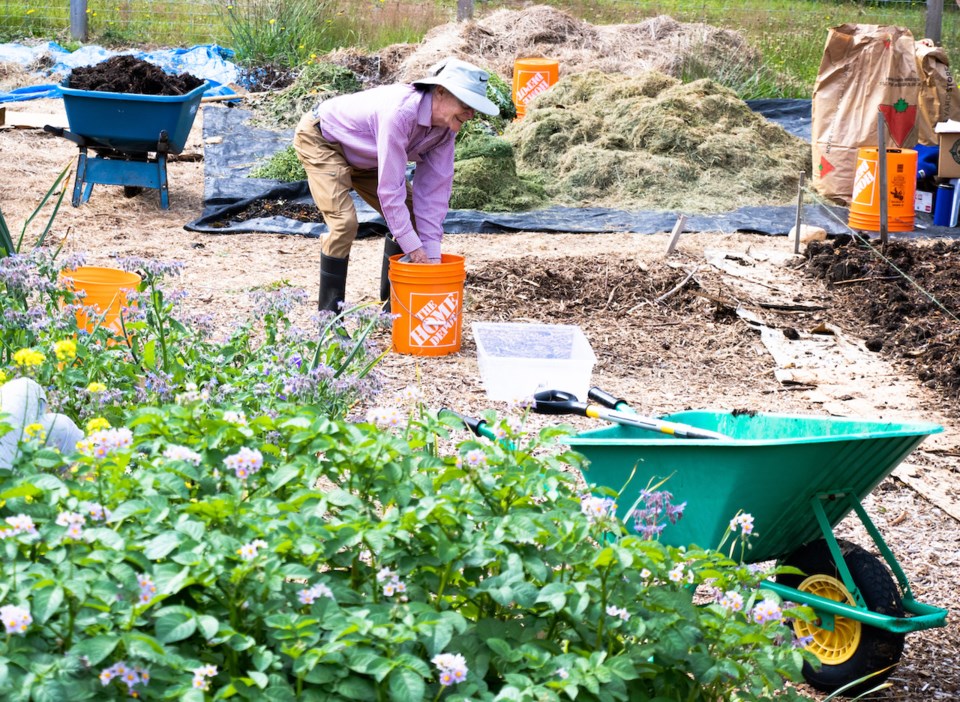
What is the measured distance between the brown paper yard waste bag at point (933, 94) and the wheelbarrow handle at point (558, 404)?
667 centimetres

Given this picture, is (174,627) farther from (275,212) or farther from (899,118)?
(899,118)

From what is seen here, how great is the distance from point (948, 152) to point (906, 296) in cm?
255

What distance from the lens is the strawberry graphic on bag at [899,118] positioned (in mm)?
8516

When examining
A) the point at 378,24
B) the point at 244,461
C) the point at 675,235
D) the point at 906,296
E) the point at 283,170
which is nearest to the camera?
the point at 244,461

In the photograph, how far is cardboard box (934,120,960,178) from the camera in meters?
7.75

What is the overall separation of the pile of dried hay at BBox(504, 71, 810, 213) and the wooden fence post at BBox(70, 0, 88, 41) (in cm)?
643

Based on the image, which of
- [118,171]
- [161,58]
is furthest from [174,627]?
[161,58]

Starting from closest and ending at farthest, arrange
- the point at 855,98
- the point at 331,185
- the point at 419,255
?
the point at 419,255 → the point at 331,185 → the point at 855,98

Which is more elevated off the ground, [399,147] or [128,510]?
[399,147]

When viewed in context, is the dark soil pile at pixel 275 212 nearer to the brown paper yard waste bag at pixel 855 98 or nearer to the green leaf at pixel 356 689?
the brown paper yard waste bag at pixel 855 98

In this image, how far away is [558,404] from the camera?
303 centimetres

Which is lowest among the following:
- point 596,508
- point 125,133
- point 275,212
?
point 275,212

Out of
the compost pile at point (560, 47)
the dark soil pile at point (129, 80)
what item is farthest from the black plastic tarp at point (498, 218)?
the compost pile at point (560, 47)

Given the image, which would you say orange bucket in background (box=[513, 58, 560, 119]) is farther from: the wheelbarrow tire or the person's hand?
the wheelbarrow tire
